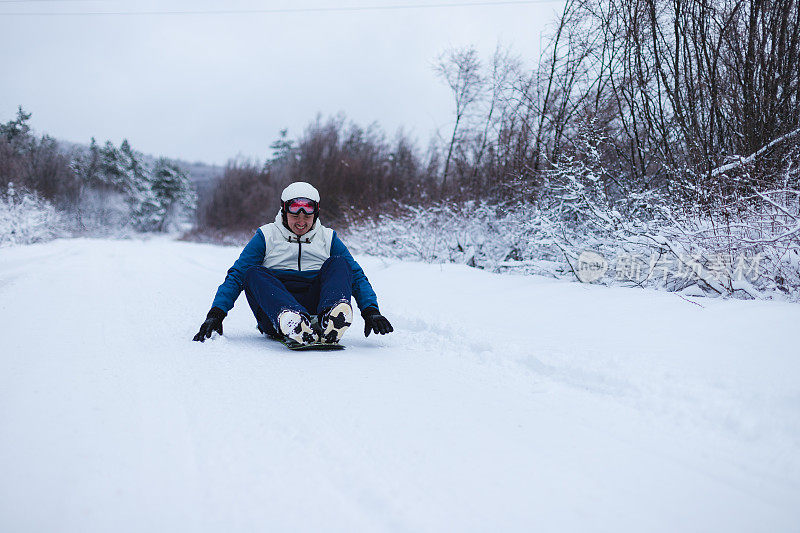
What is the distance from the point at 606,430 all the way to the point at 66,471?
6.35 ft

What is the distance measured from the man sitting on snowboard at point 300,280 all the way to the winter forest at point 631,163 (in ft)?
8.78

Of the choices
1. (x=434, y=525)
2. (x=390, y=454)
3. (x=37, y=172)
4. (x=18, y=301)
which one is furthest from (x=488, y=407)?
(x=37, y=172)

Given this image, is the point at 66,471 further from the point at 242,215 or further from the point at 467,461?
the point at 242,215

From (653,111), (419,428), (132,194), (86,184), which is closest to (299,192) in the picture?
(419,428)

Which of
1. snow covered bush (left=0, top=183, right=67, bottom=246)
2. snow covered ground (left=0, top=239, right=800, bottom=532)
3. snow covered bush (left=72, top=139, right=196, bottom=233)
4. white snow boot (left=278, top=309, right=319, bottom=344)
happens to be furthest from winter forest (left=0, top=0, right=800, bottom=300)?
snow covered bush (left=72, top=139, right=196, bottom=233)

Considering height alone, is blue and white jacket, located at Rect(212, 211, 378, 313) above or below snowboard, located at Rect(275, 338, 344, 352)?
above

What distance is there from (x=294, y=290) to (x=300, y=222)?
0.53m

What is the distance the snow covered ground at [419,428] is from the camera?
4.85 ft

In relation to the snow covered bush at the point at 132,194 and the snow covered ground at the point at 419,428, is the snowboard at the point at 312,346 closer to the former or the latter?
the snow covered ground at the point at 419,428

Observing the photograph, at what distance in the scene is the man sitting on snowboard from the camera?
140 inches

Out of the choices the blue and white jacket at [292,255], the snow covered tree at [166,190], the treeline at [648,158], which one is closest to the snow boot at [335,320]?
the blue and white jacket at [292,255]

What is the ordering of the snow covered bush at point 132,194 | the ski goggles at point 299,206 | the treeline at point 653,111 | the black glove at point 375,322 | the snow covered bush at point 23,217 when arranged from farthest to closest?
the snow covered bush at point 132,194 < the snow covered bush at point 23,217 < the treeline at point 653,111 < the ski goggles at point 299,206 < the black glove at point 375,322

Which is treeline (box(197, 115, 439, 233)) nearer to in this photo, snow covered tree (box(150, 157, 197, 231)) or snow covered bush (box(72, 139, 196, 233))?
snow covered bush (box(72, 139, 196, 233))

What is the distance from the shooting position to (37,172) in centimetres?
1669
